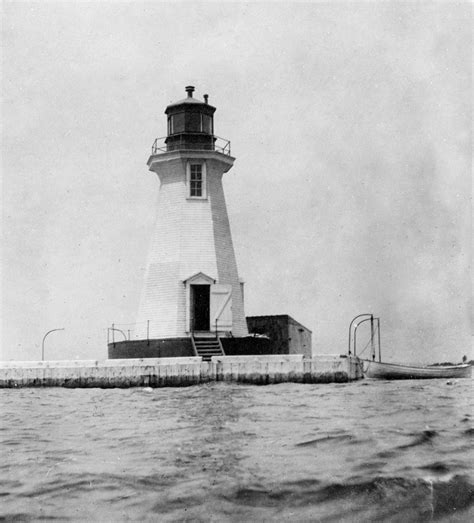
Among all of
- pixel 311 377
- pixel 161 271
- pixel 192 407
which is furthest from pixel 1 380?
pixel 192 407

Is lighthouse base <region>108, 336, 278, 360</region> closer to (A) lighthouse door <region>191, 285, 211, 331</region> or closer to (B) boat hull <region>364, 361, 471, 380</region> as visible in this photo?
(A) lighthouse door <region>191, 285, 211, 331</region>

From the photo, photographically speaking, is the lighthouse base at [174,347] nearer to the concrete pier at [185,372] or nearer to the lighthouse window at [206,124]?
the concrete pier at [185,372]

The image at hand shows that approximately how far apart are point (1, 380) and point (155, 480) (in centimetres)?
1733

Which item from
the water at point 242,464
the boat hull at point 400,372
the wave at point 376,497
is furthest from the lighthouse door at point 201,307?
the wave at point 376,497

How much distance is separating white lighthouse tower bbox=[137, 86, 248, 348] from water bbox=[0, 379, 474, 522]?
1290 cm

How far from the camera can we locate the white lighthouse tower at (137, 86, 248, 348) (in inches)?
1038

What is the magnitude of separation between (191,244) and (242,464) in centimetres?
1949

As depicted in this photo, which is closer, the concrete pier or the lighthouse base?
the concrete pier

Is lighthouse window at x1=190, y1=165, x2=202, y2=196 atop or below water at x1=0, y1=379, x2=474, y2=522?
atop

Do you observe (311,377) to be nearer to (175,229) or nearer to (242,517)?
(175,229)

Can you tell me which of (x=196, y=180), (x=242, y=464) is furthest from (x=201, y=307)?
(x=242, y=464)

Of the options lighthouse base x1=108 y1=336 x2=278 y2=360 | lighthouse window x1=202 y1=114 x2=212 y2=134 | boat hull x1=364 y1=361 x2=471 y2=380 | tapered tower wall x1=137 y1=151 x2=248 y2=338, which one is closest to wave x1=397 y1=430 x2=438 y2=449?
lighthouse base x1=108 y1=336 x2=278 y2=360

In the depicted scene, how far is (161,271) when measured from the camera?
1060 inches

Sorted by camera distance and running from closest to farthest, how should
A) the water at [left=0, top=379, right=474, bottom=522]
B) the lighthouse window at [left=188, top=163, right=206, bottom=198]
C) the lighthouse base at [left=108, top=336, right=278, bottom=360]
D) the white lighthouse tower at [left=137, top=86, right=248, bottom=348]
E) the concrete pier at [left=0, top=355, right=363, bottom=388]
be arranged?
the water at [left=0, top=379, right=474, bottom=522], the concrete pier at [left=0, top=355, right=363, bottom=388], the lighthouse base at [left=108, top=336, right=278, bottom=360], the white lighthouse tower at [left=137, top=86, right=248, bottom=348], the lighthouse window at [left=188, top=163, right=206, bottom=198]
